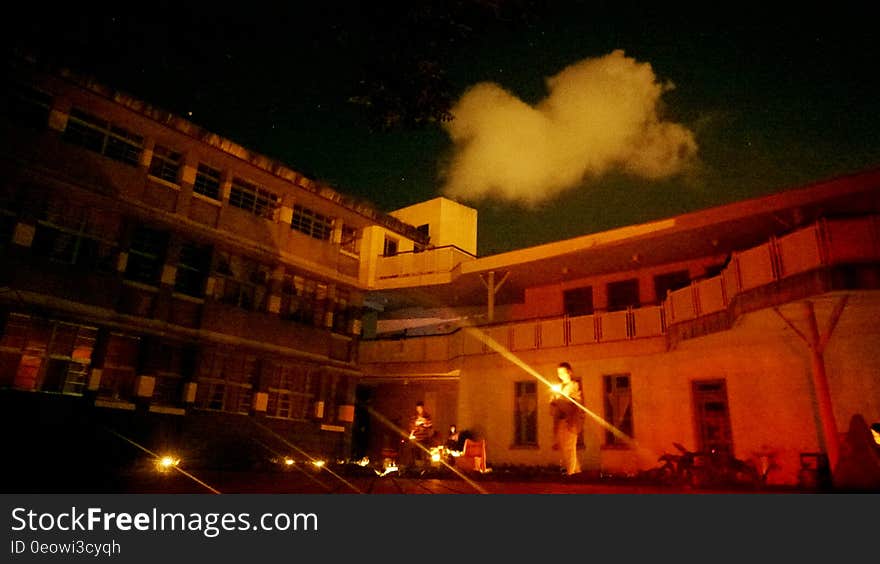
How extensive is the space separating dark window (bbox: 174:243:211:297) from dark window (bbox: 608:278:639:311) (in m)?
13.2

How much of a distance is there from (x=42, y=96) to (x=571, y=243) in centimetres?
1565

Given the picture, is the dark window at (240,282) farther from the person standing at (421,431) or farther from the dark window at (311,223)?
the person standing at (421,431)

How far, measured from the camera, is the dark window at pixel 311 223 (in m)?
20.7

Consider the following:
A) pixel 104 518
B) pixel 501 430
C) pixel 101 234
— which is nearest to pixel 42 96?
pixel 101 234

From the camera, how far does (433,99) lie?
773 cm

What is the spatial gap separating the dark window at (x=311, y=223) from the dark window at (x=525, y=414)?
912 cm

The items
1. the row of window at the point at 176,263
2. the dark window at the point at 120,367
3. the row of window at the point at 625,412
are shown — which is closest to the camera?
the row of window at the point at 176,263

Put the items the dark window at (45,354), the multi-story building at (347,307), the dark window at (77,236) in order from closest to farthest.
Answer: the multi-story building at (347,307), the dark window at (45,354), the dark window at (77,236)

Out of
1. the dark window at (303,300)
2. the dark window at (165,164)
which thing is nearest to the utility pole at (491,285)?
the dark window at (303,300)

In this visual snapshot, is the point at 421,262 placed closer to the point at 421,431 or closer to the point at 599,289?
the point at 599,289

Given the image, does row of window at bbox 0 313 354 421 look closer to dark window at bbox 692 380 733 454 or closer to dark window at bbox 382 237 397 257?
dark window at bbox 382 237 397 257

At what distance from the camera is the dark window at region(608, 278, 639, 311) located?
1945 centimetres

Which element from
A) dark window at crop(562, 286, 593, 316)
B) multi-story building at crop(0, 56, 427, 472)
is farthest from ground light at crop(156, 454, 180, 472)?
dark window at crop(562, 286, 593, 316)

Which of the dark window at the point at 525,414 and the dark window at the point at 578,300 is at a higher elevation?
the dark window at the point at 578,300
